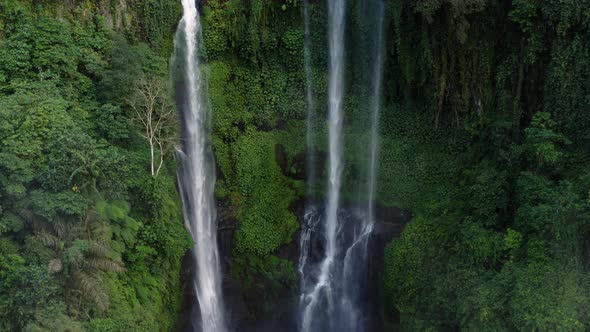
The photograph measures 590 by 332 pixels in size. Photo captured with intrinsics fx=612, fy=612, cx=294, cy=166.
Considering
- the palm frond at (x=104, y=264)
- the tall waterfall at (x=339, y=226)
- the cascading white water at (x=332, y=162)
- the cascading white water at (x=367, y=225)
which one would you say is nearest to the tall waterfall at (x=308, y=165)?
the tall waterfall at (x=339, y=226)

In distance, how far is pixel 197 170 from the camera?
59.5 feet

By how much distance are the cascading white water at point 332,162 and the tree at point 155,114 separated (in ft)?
15.8

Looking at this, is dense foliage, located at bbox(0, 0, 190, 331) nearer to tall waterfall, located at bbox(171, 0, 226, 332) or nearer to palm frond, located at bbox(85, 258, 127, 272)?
palm frond, located at bbox(85, 258, 127, 272)

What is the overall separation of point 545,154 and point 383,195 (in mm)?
5334

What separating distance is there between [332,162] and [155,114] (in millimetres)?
5444

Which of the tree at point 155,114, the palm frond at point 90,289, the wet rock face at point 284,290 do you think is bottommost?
the wet rock face at point 284,290

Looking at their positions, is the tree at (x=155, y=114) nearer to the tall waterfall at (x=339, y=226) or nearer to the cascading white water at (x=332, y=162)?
the tall waterfall at (x=339, y=226)

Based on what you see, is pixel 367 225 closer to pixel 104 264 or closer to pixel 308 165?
pixel 308 165

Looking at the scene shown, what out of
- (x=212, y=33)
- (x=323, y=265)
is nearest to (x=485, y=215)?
(x=323, y=265)

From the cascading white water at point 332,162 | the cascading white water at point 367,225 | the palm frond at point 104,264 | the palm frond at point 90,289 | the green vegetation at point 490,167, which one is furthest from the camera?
the cascading white water at point 332,162

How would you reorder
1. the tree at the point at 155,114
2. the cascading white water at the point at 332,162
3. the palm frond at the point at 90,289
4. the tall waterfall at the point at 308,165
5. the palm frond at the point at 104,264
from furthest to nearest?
the tall waterfall at the point at 308,165 < the cascading white water at the point at 332,162 < the tree at the point at 155,114 < the palm frond at the point at 104,264 < the palm frond at the point at 90,289

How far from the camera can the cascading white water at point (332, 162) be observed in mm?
17828

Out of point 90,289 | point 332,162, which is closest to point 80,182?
point 90,289

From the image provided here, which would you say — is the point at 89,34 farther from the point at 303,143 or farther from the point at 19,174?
the point at 303,143
